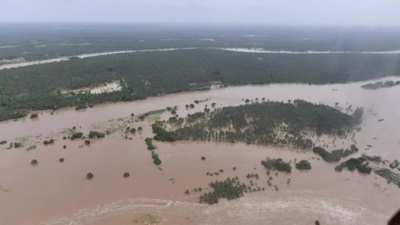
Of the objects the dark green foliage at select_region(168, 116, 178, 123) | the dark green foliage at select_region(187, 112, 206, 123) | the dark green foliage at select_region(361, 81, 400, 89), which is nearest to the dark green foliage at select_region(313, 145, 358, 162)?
the dark green foliage at select_region(187, 112, 206, 123)

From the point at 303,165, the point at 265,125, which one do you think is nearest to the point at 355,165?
the point at 303,165

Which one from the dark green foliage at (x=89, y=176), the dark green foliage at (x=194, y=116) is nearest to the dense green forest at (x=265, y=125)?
the dark green foliage at (x=194, y=116)

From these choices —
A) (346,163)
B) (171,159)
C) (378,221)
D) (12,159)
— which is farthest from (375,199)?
(12,159)

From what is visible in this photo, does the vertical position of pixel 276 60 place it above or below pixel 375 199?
above

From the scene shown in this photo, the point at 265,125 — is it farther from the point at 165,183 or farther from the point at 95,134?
the point at 95,134

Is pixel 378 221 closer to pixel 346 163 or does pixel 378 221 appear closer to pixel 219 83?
pixel 346 163

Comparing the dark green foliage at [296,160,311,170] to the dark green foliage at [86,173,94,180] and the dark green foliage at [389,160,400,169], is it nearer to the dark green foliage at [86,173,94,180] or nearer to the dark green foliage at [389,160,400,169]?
the dark green foliage at [389,160,400,169]

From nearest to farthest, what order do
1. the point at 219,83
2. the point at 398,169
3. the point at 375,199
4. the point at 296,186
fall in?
the point at 375,199 → the point at 296,186 → the point at 398,169 → the point at 219,83
